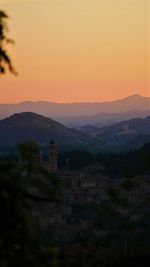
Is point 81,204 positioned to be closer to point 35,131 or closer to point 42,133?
point 42,133

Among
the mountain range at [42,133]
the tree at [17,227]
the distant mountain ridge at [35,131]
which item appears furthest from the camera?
the distant mountain ridge at [35,131]

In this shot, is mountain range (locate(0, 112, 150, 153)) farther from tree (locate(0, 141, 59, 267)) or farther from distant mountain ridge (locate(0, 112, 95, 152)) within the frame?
tree (locate(0, 141, 59, 267))

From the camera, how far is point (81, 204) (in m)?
58.4

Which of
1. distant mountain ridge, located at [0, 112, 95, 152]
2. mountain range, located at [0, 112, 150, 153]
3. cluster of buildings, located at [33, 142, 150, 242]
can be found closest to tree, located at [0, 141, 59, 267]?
cluster of buildings, located at [33, 142, 150, 242]

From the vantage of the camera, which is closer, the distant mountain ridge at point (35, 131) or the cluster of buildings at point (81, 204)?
the cluster of buildings at point (81, 204)

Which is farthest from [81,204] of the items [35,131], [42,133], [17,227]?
[35,131]

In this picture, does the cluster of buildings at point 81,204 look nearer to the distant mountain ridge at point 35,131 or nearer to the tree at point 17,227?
the tree at point 17,227

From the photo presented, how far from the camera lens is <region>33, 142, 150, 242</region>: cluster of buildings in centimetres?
3802

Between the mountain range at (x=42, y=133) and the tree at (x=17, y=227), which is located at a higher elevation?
the mountain range at (x=42, y=133)

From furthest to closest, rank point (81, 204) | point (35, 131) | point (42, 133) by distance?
point (35, 131), point (42, 133), point (81, 204)

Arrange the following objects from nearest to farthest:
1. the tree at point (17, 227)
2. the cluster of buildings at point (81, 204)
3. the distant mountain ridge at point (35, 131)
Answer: the tree at point (17, 227) → the cluster of buildings at point (81, 204) → the distant mountain ridge at point (35, 131)

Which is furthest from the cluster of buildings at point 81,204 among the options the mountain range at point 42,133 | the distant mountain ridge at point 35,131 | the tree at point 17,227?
the distant mountain ridge at point 35,131

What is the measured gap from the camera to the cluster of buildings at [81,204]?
38016 millimetres

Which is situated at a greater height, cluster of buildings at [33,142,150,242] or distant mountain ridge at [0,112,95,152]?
distant mountain ridge at [0,112,95,152]
